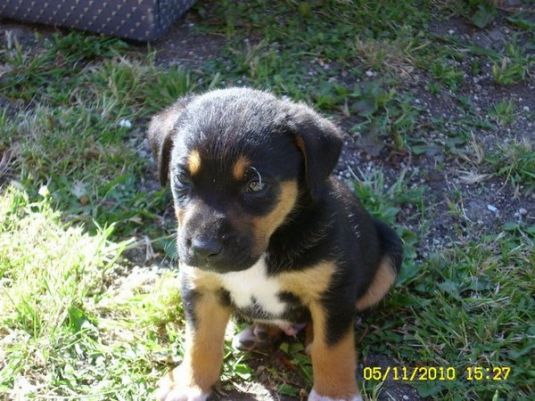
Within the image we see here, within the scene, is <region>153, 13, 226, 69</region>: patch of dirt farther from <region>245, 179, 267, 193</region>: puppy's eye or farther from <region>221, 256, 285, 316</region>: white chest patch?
<region>245, 179, 267, 193</region>: puppy's eye

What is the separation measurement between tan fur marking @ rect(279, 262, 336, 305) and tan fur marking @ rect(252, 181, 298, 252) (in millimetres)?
220

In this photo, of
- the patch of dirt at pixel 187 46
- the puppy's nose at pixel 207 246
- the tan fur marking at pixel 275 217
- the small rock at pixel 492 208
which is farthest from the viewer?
the patch of dirt at pixel 187 46

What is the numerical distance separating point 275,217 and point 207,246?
0.34 metres

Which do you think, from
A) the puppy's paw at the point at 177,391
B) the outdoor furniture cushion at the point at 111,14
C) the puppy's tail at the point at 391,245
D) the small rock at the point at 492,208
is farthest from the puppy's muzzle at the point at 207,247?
the outdoor furniture cushion at the point at 111,14

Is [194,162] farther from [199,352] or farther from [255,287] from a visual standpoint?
[199,352]

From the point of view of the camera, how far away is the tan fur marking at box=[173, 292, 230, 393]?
134 inches

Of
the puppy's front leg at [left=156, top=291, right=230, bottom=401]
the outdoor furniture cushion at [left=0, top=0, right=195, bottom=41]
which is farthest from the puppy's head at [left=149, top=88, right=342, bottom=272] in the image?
Result: the outdoor furniture cushion at [left=0, top=0, right=195, bottom=41]

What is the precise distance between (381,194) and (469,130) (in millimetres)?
881

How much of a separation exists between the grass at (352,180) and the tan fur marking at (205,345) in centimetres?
17

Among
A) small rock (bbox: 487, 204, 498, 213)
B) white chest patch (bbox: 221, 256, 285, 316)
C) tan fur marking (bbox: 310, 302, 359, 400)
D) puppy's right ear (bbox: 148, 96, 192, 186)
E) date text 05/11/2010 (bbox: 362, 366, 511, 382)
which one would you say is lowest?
date text 05/11/2010 (bbox: 362, 366, 511, 382)

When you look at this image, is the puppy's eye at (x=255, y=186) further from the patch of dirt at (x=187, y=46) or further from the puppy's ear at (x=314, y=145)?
the patch of dirt at (x=187, y=46)

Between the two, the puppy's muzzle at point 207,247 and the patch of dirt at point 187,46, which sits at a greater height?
the puppy's muzzle at point 207,247

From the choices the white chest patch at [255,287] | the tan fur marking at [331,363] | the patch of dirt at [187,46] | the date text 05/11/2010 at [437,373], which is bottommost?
the date text 05/11/2010 at [437,373]

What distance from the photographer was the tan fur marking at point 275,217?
2.99m
